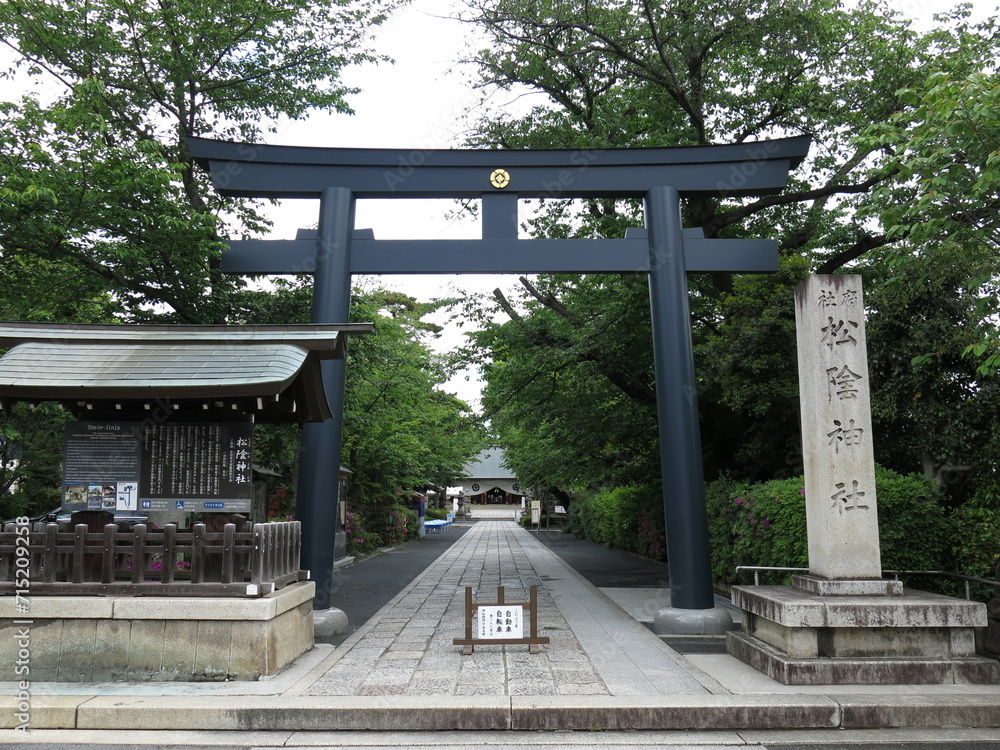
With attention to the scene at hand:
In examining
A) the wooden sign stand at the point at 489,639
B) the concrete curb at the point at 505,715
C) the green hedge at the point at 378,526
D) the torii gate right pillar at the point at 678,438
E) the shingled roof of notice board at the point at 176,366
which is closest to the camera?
the concrete curb at the point at 505,715

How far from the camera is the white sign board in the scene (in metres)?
7.68

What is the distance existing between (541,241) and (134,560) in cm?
621

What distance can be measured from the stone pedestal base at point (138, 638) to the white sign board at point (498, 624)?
228 cm

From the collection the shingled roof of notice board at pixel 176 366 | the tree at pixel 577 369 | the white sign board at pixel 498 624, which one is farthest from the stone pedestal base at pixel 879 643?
the tree at pixel 577 369

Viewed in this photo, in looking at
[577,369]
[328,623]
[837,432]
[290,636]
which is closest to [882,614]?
[837,432]

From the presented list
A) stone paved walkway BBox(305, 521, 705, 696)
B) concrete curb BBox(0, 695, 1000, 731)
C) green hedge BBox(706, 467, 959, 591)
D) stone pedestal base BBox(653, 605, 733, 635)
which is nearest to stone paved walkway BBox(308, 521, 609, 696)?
stone paved walkway BBox(305, 521, 705, 696)

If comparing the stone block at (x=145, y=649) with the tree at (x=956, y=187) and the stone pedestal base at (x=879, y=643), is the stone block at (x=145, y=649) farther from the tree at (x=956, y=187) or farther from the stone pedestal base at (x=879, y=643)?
the tree at (x=956, y=187)

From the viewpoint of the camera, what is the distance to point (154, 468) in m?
7.56

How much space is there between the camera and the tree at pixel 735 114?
12.0 meters

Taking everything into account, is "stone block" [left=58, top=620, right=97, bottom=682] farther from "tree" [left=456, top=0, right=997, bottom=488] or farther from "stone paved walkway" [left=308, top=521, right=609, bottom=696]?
"tree" [left=456, top=0, right=997, bottom=488]

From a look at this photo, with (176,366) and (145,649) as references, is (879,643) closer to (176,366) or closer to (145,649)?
(145,649)

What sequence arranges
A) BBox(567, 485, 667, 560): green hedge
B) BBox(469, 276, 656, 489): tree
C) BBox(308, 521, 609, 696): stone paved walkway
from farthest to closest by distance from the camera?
BBox(567, 485, 667, 560): green hedge, BBox(469, 276, 656, 489): tree, BBox(308, 521, 609, 696): stone paved walkway

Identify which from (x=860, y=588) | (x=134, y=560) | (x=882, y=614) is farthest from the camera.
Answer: (x=860, y=588)

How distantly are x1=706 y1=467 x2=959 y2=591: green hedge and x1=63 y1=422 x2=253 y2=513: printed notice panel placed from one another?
284 inches
